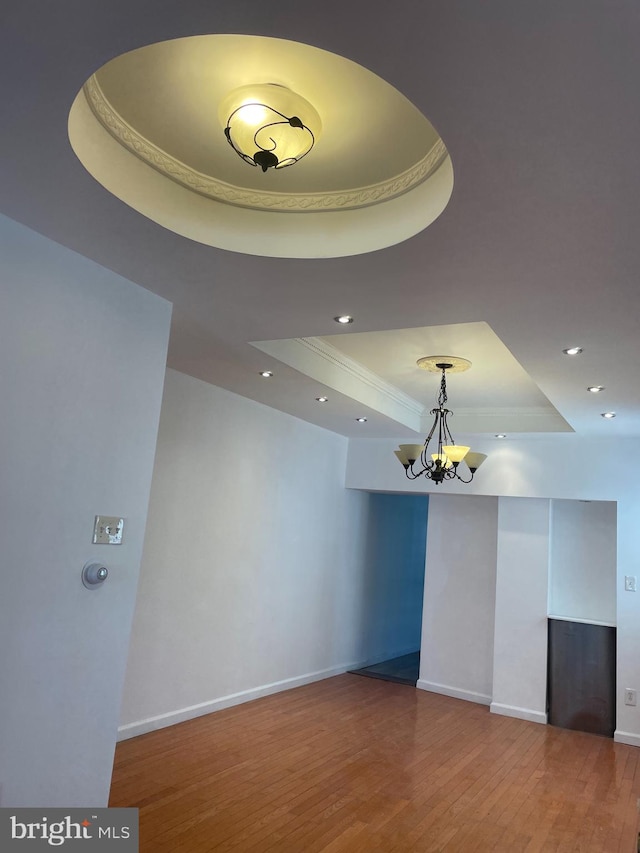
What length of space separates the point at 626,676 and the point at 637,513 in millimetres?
1379

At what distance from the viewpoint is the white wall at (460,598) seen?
617 cm

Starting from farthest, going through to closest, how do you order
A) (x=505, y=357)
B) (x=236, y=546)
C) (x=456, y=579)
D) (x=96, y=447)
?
(x=456, y=579) → (x=236, y=546) → (x=505, y=357) → (x=96, y=447)

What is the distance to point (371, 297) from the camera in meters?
2.78

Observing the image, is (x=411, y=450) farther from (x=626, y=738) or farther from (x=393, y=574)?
(x=393, y=574)

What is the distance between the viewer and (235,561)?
16.8ft

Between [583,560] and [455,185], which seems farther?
[583,560]

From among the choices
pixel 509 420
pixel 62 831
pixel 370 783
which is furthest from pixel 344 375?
pixel 62 831

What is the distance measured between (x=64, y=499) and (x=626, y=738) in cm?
496

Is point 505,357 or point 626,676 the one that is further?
point 626,676

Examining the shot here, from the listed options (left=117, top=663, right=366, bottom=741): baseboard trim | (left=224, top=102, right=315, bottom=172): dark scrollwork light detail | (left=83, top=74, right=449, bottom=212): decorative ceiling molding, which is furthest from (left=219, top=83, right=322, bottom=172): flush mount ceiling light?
(left=117, top=663, right=366, bottom=741): baseboard trim

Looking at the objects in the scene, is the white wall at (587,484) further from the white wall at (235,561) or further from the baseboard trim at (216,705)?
the baseboard trim at (216,705)

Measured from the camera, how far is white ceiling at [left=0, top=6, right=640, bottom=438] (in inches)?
52.8

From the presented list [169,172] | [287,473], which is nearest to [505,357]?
[287,473]

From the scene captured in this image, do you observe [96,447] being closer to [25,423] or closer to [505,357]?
[25,423]
